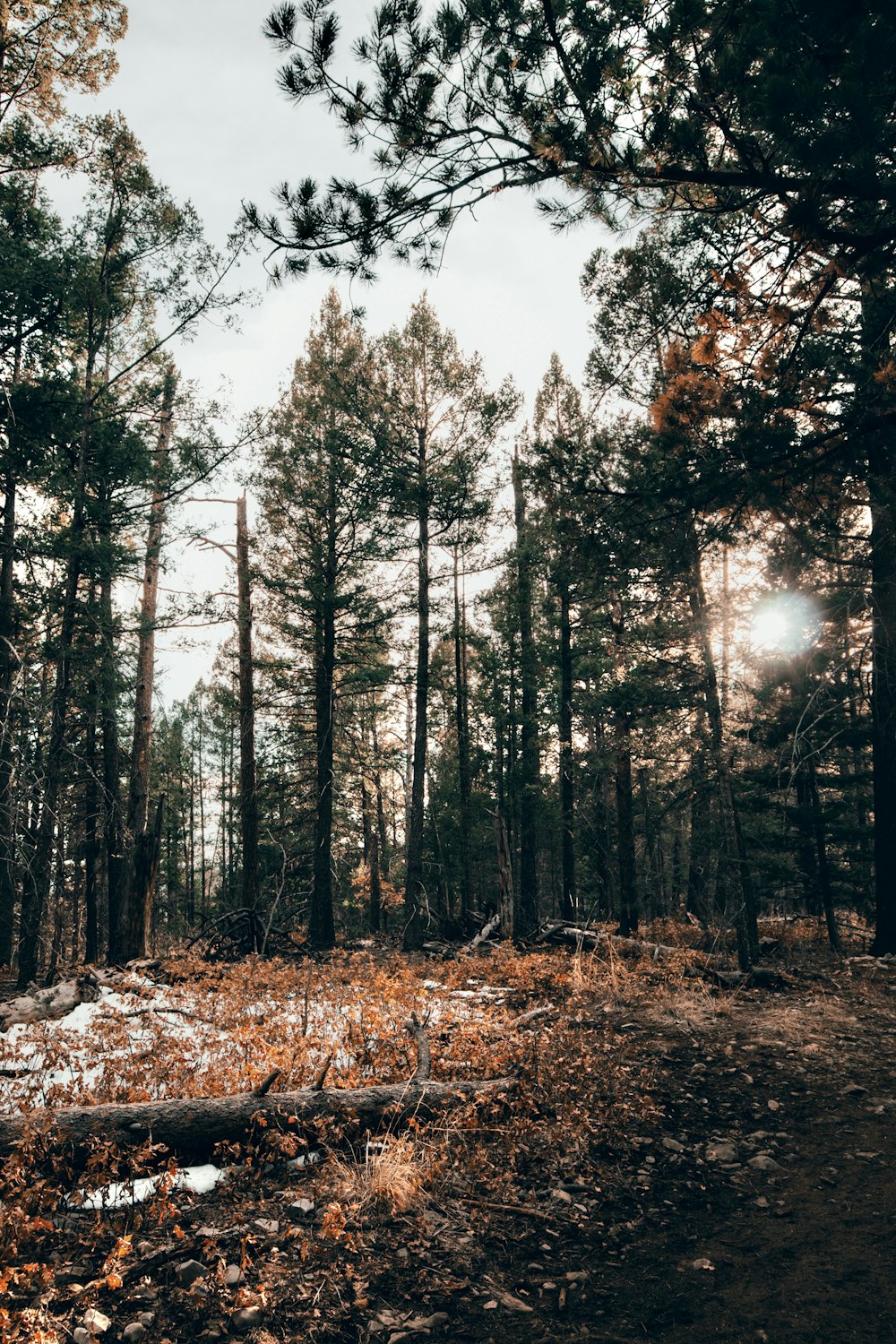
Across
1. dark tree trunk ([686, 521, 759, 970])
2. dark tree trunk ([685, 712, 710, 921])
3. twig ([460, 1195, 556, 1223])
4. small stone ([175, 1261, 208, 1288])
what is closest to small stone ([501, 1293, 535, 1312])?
twig ([460, 1195, 556, 1223])

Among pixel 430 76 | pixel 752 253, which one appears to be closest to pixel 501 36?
pixel 430 76

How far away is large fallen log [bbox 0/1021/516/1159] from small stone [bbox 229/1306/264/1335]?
4.36ft

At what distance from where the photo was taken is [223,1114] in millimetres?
4059

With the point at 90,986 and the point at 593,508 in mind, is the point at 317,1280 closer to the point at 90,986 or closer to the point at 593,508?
the point at 593,508

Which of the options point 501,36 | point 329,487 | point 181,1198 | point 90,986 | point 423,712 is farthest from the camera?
point 329,487

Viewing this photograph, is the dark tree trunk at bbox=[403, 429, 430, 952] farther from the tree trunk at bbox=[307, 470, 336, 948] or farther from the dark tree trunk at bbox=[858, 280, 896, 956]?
the dark tree trunk at bbox=[858, 280, 896, 956]

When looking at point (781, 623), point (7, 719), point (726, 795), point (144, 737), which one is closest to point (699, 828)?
point (726, 795)

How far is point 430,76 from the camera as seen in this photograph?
3895 mm

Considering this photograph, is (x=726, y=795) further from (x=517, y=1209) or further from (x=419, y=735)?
(x=517, y=1209)

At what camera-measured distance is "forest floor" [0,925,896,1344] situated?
2.74 m

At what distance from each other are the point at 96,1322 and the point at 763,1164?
3.53 meters

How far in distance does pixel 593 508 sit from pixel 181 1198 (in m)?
5.63

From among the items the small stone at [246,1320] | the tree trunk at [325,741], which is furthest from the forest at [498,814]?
the tree trunk at [325,741]

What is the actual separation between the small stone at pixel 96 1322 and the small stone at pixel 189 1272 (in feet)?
1.12
